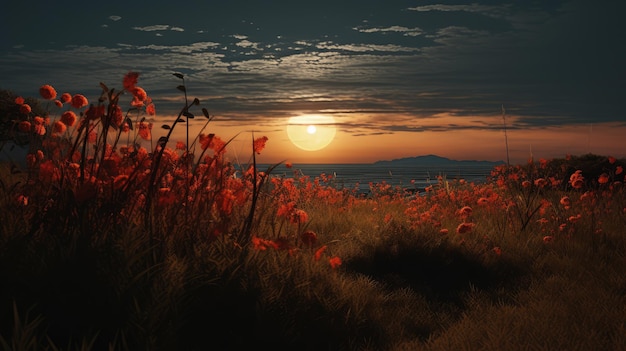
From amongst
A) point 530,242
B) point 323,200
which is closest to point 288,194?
point 323,200

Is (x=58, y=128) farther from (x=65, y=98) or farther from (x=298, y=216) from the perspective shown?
(x=298, y=216)

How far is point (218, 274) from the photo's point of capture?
3.27 m

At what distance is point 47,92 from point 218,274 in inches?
91.4

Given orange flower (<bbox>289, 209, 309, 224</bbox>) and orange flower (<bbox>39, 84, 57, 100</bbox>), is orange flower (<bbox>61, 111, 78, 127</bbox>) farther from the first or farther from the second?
orange flower (<bbox>289, 209, 309, 224</bbox>)

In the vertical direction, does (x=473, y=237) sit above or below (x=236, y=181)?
below

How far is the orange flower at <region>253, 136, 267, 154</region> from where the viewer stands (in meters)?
4.16

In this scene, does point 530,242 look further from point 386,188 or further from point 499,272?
point 386,188

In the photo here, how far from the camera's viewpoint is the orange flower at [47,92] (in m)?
4.36

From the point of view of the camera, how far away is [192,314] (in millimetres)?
3088

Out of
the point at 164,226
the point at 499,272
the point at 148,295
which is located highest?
the point at 164,226

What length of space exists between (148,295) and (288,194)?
5645 mm

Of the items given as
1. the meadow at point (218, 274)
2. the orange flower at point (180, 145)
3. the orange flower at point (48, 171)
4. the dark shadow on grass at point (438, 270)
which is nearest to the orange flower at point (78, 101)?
the meadow at point (218, 274)

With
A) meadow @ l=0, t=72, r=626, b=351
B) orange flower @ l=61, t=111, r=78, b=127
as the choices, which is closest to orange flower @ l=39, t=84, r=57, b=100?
meadow @ l=0, t=72, r=626, b=351

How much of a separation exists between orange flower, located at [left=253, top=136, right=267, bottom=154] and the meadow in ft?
0.04
